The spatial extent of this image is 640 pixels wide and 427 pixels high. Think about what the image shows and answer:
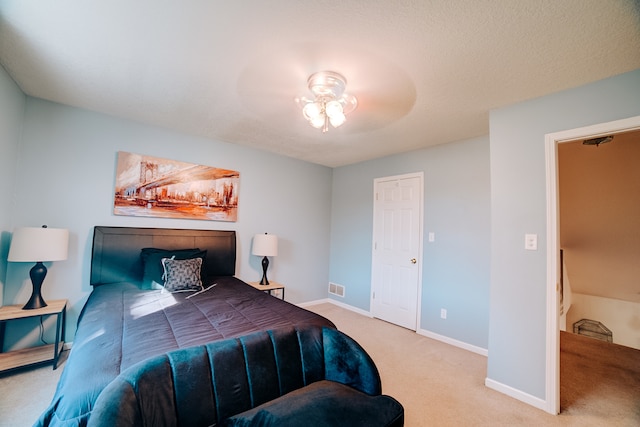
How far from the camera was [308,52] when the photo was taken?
1730mm

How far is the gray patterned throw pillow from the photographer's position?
256 cm

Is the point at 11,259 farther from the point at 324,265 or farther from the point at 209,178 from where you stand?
the point at 324,265

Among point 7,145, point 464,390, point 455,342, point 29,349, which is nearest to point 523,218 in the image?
point 464,390

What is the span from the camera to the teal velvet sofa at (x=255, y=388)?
1.08 meters

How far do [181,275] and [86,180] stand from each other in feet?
4.64

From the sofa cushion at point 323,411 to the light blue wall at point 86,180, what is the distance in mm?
2526

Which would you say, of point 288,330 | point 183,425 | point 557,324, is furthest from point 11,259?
point 557,324

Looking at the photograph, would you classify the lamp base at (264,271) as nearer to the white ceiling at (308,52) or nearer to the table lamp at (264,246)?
the table lamp at (264,246)

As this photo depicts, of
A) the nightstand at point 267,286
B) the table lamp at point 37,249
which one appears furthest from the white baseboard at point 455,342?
the table lamp at point 37,249

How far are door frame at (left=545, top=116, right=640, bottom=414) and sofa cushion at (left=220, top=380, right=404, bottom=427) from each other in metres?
1.42

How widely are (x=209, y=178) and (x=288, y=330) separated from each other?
2.50m

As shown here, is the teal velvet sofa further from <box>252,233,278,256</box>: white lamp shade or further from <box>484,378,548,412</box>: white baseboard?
<box>252,233,278,256</box>: white lamp shade

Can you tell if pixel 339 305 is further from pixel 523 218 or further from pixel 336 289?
pixel 523 218

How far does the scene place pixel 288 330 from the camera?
1.66 metres
